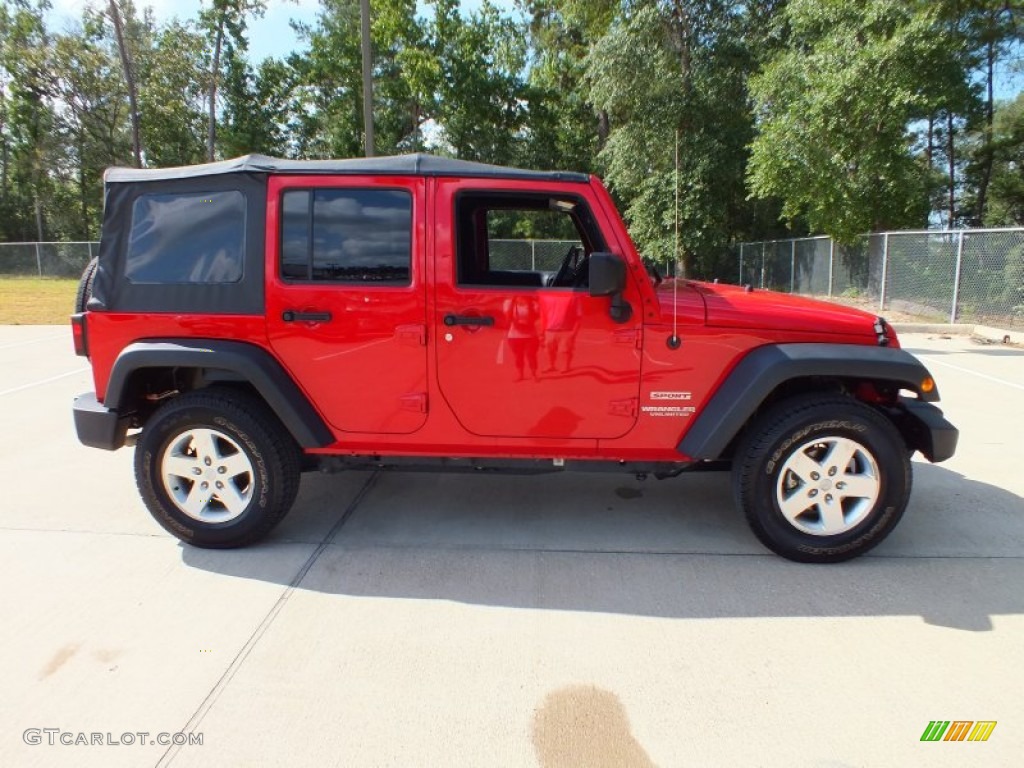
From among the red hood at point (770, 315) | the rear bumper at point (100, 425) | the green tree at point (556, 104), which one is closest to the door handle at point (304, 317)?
the rear bumper at point (100, 425)

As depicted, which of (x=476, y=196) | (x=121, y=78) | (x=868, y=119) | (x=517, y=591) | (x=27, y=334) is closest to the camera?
(x=517, y=591)

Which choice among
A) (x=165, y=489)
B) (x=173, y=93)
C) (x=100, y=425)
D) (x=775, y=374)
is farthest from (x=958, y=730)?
(x=173, y=93)

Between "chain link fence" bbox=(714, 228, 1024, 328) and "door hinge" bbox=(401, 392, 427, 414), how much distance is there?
1170 centimetres

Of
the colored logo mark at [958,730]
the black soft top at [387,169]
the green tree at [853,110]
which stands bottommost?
the colored logo mark at [958,730]

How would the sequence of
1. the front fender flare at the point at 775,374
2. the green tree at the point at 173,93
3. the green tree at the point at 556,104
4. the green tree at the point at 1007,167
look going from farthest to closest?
1. the green tree at the point at 173,93
2. the green tree at the point at 556,104
3. the green tree at the point at 1007,167
4. the front fender flare at the point at 775,374

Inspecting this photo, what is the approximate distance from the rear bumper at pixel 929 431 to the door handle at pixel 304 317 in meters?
3.09

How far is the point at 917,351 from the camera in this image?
989cm

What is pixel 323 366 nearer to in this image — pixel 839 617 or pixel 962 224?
pixel 839 617

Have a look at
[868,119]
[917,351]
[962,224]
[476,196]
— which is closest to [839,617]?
[476,196]

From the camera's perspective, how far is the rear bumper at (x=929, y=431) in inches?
134

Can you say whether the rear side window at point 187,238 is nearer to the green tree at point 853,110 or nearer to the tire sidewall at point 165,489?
the tire sidewall at point 165,489

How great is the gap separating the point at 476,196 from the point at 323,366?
3.87ft

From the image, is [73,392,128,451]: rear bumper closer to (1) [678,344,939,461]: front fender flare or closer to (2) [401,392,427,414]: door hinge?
(2) [401,392,427,414]: door hinge

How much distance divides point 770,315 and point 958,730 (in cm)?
189
